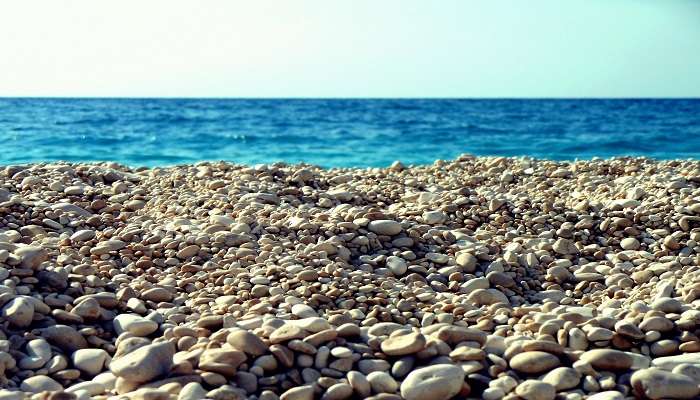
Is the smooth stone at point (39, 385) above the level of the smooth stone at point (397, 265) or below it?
below

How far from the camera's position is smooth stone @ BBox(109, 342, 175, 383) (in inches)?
81.9

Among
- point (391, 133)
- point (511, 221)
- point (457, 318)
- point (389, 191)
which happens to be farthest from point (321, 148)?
point (457, 318)

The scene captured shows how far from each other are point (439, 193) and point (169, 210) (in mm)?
1777

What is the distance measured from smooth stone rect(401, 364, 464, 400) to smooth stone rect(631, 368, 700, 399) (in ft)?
1.69

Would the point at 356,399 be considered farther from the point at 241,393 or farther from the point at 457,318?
the point at 457,318

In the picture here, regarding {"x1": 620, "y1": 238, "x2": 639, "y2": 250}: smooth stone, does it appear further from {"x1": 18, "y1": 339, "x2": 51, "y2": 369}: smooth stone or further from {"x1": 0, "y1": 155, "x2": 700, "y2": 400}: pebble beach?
{"x1": 18, "y1": 339, "x2": 51, "y2": 369}: smooth stone

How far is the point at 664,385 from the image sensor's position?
80.8 inches

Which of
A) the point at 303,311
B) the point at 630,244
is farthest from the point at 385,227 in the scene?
the point at 630,244

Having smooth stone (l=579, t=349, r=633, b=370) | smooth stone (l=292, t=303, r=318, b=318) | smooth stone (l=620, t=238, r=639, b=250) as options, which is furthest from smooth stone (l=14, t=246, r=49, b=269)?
smooth stone (l=620, t=238, r=639, b=250)

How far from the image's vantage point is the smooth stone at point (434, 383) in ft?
6.69

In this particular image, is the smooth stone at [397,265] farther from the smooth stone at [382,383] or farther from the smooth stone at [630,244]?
the smooth stone at [630,244]

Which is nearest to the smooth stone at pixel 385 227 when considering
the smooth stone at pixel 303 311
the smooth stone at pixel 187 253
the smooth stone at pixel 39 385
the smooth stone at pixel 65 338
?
the smooth stone at pixel 187 253

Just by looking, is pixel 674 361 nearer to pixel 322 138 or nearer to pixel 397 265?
pixel 397 265

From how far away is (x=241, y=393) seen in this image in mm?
2021
